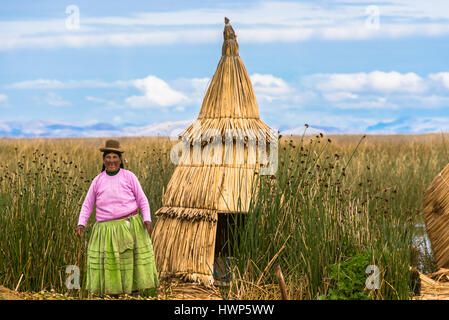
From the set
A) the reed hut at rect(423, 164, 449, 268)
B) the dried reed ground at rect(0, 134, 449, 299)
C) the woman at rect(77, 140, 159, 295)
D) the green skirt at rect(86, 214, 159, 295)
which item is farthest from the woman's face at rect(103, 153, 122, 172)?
the reed hut at rect(423, 164, 449, 268)

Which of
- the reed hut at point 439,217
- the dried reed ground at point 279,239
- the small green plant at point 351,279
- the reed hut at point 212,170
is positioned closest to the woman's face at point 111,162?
the dried reed ground at point 279,239

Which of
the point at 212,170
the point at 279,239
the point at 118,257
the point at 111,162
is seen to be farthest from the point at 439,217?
the point at 111,162

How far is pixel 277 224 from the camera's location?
210 inches

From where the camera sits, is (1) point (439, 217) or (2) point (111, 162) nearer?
(2) point (111, 162)

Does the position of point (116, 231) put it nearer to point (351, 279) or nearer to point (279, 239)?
point (279, 239)

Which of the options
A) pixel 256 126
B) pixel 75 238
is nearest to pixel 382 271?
pixel 256 126

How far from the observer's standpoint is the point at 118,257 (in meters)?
4.93

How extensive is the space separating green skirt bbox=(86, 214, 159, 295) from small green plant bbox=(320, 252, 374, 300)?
1612 mm

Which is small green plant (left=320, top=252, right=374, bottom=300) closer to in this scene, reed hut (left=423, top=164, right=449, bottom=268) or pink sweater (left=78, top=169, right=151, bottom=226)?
pink sweater (left=78, top=169, right=151, bottom=226)

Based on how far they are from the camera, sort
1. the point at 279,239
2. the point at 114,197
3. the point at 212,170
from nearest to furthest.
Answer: the point at 114,197 < the point at 279,239 < the point at 212,170

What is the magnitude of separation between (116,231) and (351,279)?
6.70 ft
